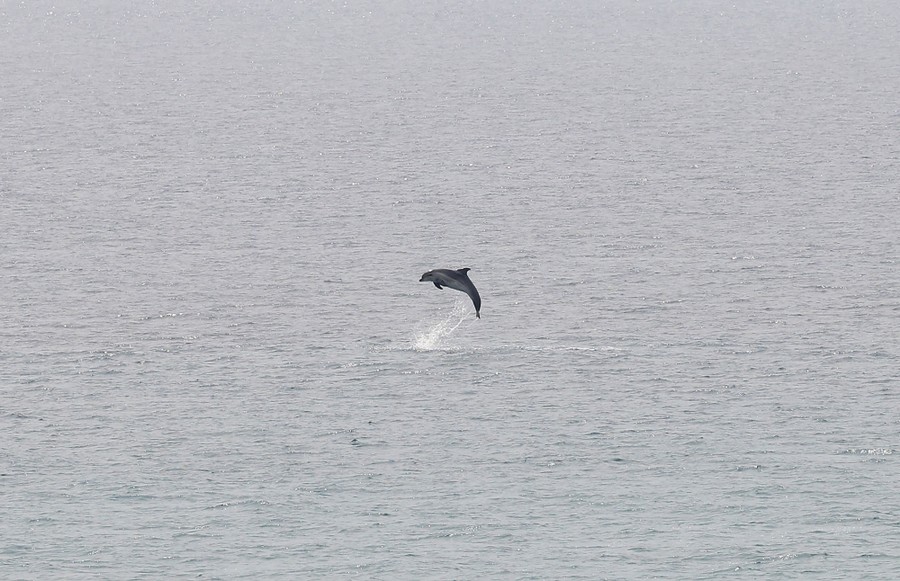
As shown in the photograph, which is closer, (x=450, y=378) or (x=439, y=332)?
(x=450, y=378)

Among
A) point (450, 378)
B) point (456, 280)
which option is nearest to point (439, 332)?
point (450, 378)

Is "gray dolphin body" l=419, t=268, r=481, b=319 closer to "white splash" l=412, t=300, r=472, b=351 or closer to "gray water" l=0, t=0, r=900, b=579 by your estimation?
"gray water" l=0, t=0, r=900, b=579

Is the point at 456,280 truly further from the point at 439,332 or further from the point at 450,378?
the point at 439,332

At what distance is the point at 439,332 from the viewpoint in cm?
9188

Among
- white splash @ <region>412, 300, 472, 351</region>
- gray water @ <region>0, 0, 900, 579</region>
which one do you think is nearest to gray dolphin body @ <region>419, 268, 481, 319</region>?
gray water @ <region>0, 0, 900, 579</region>

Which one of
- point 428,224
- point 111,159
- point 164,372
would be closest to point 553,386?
point 164,372

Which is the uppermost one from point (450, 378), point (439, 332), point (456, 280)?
point (456, 280)

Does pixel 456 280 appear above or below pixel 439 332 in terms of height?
above

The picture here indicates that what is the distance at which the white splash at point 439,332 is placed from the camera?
88.7 m

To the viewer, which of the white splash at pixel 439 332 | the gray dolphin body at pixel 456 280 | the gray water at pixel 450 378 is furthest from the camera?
the white splash at pixel 439 332

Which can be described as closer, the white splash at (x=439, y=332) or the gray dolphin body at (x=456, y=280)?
the gray dolphin body at (x=456, y=280)

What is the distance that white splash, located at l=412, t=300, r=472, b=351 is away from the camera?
3492 inches

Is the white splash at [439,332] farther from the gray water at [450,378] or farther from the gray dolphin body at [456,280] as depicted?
the gray dolphin body at [456,280]

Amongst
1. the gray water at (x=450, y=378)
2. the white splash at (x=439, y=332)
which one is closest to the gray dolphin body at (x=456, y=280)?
the gray water at (x=450, y=378)
